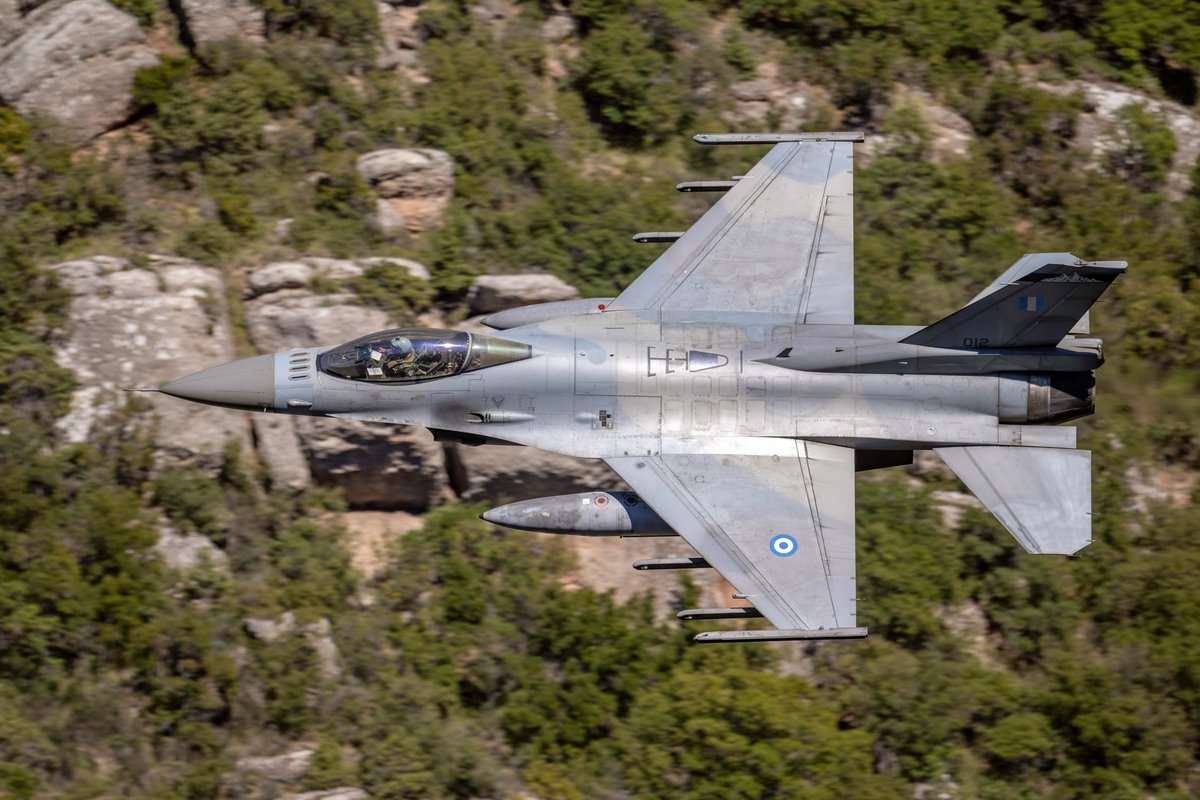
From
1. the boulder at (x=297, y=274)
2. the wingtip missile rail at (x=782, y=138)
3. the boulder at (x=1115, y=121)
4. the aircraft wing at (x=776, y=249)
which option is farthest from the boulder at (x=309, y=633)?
the boulder at (x=1115, y=121)

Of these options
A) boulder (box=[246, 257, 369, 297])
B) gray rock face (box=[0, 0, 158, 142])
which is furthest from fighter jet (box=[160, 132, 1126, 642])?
gray rock face (box=[0, 0, 158, 142])

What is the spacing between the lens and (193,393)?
64.5ft

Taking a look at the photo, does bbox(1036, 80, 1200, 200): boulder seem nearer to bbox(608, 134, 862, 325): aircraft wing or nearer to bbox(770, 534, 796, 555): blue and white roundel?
bbox(608, 134, 862, 325): aircraft wing

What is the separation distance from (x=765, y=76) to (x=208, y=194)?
10.6 metres

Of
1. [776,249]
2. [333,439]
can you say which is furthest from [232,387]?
[776,249]

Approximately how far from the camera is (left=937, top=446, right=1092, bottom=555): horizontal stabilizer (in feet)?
63.2

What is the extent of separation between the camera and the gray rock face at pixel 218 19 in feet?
91.8

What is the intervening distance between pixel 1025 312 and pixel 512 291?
8.76 m

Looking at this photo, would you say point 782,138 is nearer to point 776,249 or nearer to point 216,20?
point 776,249

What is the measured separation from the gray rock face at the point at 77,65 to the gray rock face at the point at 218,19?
886mm

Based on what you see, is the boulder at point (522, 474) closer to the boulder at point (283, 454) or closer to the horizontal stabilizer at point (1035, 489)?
the boulder at point (283, 454)

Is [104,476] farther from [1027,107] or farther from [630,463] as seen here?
[1027,107]

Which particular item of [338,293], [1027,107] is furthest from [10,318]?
[1027,107]

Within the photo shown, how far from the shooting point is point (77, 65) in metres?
27.4
